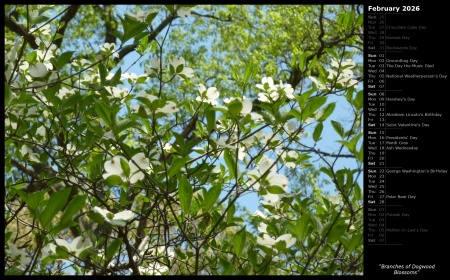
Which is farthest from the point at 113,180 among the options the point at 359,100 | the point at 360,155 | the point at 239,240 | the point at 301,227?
the point at 359,100

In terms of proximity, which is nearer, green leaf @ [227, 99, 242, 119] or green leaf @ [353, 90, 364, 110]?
green leaf @ [227, 99, 242, 119]

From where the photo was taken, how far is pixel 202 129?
1.76 m

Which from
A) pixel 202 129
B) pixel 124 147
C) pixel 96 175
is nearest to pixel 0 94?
pixel 124 147

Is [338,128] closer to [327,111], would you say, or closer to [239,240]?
[327,111]

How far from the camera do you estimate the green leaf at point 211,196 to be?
126 cm

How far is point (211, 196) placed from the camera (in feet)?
4.19

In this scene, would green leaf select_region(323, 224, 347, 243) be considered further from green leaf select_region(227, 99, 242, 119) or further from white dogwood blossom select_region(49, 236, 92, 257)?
white dogwood blossom select_region(49, 236, 92, 257)

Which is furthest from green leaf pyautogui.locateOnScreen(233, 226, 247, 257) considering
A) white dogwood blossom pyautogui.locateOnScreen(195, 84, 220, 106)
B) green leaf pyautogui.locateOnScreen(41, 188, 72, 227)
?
white dogwood blossom pyautogui.locateOnScreen(195, 84, 220, 106)

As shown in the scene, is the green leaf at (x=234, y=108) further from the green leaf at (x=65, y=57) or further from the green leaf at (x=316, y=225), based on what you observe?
the green leaf at (x=65, y=57)

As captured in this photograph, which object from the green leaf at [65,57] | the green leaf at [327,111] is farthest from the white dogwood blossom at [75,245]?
the green leaf at [327,111]

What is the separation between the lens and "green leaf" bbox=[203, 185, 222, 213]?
4.14 feet

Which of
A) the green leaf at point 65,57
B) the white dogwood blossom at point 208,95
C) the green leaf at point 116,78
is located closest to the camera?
the green leaf at point 65,57

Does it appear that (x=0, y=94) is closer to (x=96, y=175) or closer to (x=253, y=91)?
(x=96, y=175)
